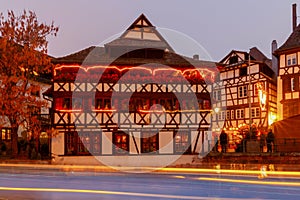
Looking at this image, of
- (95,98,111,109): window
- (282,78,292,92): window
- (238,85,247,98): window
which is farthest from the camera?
(238,85,247,98): window

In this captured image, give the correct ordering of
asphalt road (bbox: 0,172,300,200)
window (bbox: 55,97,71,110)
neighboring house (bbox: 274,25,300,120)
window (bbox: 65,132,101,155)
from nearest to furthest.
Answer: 1. asphalt road (bbox: 0,172,300,200)
2. window (bbox: 55,97,71,110)
3. window (bbox: 65,132,101,155)
4. neighboring house (bbox: 274,25,300,120)

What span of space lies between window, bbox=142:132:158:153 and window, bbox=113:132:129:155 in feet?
4.00

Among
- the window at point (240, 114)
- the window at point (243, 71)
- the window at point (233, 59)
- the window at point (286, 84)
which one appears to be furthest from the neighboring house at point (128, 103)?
the window at point (233, 59)

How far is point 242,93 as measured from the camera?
173 ft

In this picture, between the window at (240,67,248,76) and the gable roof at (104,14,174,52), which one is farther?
the window at (240,67,248,76)

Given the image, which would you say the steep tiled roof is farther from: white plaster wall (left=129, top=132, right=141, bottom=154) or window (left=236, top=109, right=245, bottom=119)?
window (left=236, top=109, right=245, bottom=119)

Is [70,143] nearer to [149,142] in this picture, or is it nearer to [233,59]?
[149,142]

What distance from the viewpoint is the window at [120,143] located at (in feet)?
112

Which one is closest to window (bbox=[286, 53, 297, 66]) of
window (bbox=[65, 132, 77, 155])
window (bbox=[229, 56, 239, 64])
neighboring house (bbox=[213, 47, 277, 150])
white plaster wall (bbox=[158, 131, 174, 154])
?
neighboring house (bbox=[213, 47, 277, 150])

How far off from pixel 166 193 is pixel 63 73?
21.5 meters

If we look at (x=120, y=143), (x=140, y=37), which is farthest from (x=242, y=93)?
(x=120, y=143)

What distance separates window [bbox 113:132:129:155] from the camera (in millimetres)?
34125

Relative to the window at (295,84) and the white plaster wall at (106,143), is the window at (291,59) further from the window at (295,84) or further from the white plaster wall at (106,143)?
the white plaster wall at (106,143)

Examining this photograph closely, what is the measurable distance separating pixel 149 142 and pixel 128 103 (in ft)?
10.5
